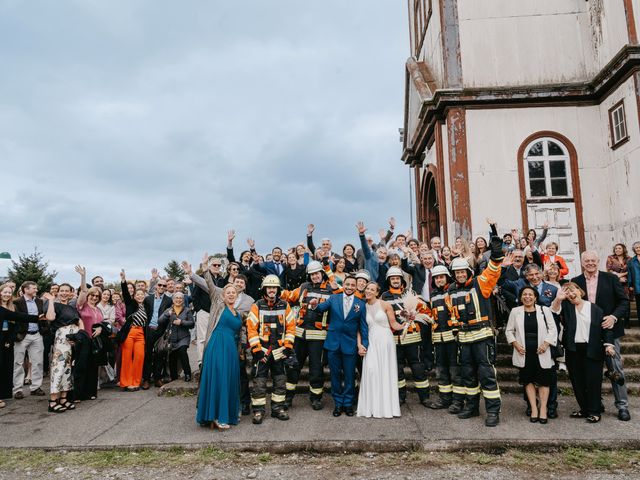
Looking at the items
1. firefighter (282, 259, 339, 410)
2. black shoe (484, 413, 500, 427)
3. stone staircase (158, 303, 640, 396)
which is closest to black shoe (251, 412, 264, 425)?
firefighter (282, 259, 339, 410)

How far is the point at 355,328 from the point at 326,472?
223 centimetres

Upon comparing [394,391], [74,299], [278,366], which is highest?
[74,299]

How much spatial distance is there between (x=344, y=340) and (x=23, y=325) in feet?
19.2

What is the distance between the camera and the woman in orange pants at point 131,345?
28.1 feet

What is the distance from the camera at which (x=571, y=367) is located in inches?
243

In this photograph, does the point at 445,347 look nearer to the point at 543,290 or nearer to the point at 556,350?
the point at 556,350

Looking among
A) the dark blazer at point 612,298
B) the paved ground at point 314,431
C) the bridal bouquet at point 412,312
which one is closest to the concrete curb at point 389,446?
the paved ground at point 314,431

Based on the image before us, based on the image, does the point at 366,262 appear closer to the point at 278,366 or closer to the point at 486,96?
the point at 278,366

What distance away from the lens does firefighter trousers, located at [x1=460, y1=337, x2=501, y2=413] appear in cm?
593

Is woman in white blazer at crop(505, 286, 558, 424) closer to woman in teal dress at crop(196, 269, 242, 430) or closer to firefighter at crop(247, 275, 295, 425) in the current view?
firefighter at crop(247, 275, 295, 425)

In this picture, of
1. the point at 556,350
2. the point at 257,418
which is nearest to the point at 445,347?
the point at 556,350

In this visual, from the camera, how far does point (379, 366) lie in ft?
21.2

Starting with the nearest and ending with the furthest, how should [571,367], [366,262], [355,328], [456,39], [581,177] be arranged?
1. [571,367]
2. [355,328]
3. [366,262]
4. [581,177]
5. [456,39]

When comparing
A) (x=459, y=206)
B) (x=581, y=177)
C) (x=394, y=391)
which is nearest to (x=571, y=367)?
(x=394, y=391)
